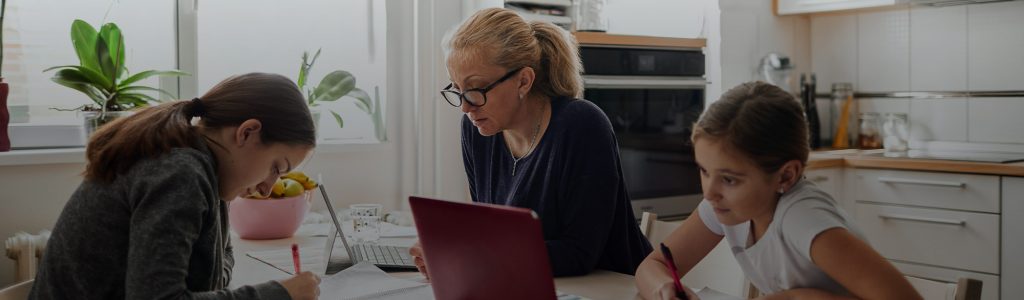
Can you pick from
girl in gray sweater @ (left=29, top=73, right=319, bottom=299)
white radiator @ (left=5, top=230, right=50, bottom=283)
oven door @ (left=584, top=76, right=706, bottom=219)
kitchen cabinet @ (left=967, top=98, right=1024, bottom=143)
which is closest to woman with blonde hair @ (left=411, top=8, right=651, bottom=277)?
girl in gray sweater @ (left=29, top=73, right=319, bottom=299)

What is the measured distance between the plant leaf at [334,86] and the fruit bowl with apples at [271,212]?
563mm

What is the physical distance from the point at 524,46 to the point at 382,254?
49 cm

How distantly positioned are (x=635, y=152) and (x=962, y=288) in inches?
78.2

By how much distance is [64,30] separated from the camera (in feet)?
8.25

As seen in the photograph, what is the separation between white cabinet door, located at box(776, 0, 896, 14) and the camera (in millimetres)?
3590

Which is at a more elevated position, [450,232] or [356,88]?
[356,88]

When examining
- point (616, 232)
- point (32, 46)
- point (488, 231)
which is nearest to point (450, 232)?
point (488, 231)

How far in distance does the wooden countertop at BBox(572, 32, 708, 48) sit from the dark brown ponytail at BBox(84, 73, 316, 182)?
176 centimetres

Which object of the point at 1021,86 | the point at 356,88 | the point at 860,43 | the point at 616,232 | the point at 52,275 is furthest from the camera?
the point at 860,43

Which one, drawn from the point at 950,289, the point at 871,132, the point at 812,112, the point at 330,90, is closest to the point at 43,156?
the point at 330,90

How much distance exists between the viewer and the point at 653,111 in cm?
331

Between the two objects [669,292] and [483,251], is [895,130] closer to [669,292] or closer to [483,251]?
[669,292]

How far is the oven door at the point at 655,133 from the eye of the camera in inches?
126

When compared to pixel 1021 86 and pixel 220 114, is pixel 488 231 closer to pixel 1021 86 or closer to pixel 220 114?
pixel 220 114
